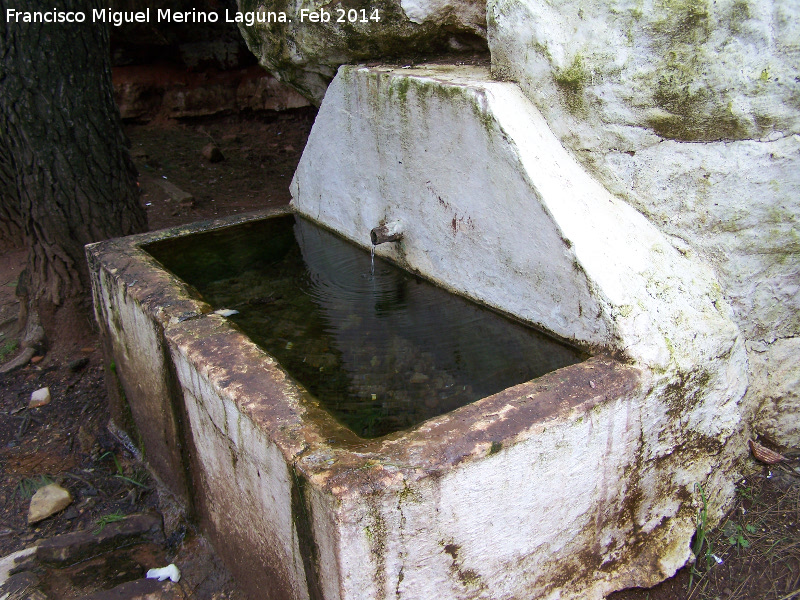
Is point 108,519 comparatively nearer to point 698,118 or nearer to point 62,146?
point 62,146

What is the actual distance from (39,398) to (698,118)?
333 centimetres

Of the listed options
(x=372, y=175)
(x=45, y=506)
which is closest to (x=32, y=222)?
(x=45, y=506)

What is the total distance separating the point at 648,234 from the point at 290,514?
146cm

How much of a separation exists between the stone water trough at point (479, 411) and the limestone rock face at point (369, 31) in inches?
9.5

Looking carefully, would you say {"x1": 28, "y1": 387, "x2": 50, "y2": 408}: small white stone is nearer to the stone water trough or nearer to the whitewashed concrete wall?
the stone water trough

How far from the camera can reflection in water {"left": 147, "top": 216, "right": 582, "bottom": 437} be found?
2107 millimetres

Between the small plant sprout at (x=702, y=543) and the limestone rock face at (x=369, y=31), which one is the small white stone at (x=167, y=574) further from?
the limestone rock face at (x=369, y=31)

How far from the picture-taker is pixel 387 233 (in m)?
2.84

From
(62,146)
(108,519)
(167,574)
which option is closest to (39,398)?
(108,519)

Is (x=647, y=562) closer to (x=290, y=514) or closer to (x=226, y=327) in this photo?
(x=290, y=514)

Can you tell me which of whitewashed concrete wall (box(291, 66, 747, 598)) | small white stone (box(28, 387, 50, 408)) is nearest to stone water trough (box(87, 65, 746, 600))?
whitewashed concrete wall (box(291, 66, 747, 598))

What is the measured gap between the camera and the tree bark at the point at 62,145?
10.7 ft

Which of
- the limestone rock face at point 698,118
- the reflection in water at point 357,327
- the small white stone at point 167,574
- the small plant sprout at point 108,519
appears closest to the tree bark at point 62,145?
the reflection in water at point 357,327

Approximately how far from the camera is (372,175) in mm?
2986
